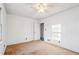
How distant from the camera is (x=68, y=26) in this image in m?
2.83

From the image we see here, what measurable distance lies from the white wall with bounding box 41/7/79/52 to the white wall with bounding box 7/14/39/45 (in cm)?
61

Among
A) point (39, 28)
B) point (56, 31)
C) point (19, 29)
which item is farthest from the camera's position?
point (56, 31)

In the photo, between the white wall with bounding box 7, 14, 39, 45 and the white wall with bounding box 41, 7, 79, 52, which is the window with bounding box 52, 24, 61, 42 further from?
the white wall with bounding box 7, 14, 39, 45

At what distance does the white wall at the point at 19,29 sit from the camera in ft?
7.09

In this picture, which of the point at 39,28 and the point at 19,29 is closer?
Result: the point at 19,29

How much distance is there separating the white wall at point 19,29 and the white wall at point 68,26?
0.61 m

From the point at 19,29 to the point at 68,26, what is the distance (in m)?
1.78

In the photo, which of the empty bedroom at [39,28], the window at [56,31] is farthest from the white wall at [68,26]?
the window at [56,31]

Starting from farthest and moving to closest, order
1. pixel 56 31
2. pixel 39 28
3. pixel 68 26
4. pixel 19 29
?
pixel 56 31 → pixel 68 26 → pixel 39 28 → pixel 19 29

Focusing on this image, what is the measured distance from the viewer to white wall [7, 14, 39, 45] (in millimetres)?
2162

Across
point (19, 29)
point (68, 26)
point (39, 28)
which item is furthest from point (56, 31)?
point (19, 29)

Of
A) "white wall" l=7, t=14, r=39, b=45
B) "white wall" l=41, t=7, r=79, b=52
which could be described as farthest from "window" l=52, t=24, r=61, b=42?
"white wall" l=7, t=14, r=39, b=45

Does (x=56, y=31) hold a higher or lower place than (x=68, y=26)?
lower

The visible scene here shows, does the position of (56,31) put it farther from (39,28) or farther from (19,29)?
(19,29)
